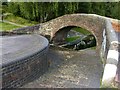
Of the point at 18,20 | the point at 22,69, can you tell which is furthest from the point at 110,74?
the point at 18,20

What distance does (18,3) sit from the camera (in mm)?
24953

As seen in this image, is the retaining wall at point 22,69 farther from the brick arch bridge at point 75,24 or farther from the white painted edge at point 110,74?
the brick arch bridge at point 75,24

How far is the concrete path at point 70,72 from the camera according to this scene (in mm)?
9611

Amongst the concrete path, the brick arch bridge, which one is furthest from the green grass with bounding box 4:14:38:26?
the concrete path

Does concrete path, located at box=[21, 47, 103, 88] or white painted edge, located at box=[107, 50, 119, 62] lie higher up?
white painted edge, located at box=[107, 50, 119, 62]

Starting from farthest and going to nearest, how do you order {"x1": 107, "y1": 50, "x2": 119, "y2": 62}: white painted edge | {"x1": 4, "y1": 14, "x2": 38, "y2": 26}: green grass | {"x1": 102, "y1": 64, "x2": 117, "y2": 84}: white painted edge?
{"x1": 4, "y1": 14, "x2": 38, "y2": 26}: green grass → {"x1": 107, "y1": 50, "x2": 119, "y2": 62}: white painted edge → {"x1": 102, "y1": 64, "x2": 117, "y2": 84}: white painted edge

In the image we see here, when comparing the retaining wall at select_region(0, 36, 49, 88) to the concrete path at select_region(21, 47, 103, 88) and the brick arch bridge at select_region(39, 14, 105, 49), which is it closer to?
the concrete path at select_region(21, 47, 103, 88)

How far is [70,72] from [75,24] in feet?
24.9

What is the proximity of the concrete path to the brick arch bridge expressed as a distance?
216 cm

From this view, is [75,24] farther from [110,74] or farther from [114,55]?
[110,74]

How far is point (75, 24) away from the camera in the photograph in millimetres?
18422

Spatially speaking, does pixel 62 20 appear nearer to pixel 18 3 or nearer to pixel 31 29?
pixel 31 29

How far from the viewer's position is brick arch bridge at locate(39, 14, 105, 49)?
663 inches

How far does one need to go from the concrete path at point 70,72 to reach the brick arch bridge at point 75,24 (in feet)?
7.09
